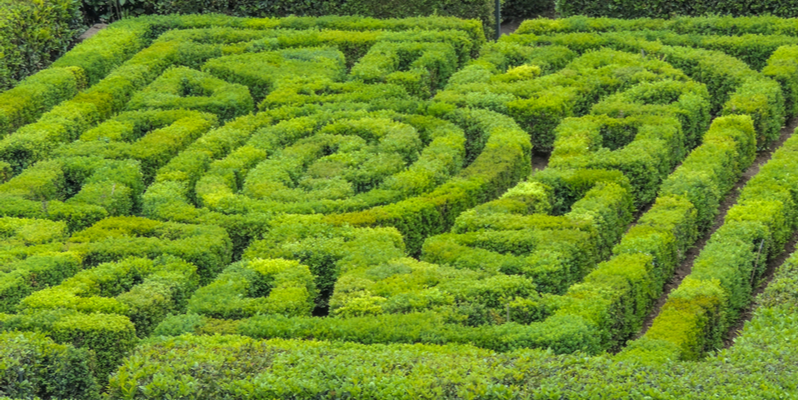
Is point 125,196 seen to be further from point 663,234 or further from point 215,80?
point 663,234

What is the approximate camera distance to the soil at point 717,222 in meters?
18.4

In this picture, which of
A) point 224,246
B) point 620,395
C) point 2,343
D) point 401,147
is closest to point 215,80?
point 401,147

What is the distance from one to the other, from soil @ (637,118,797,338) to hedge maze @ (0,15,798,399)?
0.45 ft

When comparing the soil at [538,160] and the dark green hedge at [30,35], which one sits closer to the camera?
the soil at [538,160]

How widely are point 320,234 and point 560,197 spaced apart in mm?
4817

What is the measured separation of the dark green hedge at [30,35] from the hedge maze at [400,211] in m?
1.09

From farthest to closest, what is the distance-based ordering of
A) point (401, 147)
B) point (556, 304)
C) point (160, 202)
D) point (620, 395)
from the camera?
point (401, 147)
point (160, 202)
point (556, 304)
point (620, 395)

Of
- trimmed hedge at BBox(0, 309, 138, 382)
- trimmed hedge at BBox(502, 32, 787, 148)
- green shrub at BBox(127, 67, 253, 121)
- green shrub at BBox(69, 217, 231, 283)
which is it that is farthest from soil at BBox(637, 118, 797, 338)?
green shrub at BBox(127, 67, 253, 121)

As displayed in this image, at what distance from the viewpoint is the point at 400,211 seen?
19781 millimetres

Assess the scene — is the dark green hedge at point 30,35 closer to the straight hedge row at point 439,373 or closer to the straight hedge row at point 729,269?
the straight hedge row at point 439,373

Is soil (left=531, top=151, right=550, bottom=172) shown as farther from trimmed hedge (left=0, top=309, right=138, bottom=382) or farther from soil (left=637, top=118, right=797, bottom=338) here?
trimmed hedge (left=0, top=309, right=138, bottom=382)

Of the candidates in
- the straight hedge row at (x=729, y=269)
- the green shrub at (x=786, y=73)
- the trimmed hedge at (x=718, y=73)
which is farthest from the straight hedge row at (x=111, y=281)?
the green shrub at (x=786, y=73)

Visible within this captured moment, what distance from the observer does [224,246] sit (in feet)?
62.4

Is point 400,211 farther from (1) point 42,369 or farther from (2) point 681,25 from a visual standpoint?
(2) point 681,25
